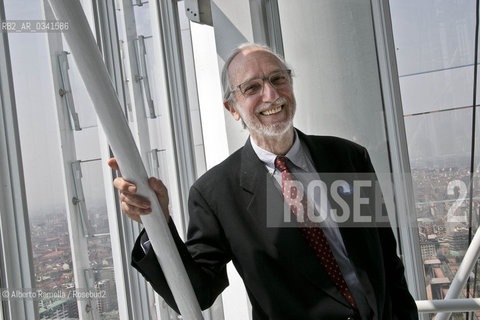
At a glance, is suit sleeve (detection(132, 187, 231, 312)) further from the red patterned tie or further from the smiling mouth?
the smiling mouth

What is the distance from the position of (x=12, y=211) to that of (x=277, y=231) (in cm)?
87

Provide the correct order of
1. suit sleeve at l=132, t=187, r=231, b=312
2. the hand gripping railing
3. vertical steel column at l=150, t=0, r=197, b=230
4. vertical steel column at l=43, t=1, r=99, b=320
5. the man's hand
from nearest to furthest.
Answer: the hand gripping railing, the man's hand, suit sleeve at l=132, t=187, r=231, b=312, vertical steel column at l=43, t=1, r=99, b=320, vertical steel column at l=150, t=0, r=197, b=230

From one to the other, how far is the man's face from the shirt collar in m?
0.06

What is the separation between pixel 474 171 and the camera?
2.52 meters

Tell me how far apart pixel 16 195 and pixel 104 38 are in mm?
1109

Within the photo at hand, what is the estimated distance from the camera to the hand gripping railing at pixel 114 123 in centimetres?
68

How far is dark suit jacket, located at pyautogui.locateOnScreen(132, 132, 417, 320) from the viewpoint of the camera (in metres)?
1.34

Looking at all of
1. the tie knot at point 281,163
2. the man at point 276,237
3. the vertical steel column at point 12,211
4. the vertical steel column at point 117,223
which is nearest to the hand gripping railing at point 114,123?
the man at point 276,237

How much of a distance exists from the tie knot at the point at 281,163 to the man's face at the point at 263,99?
83 millimetres

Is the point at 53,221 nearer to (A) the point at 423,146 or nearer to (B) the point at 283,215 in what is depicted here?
(B) the point at 283,215

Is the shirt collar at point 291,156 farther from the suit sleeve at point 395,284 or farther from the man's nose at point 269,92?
the suit sleeve at point 395,284

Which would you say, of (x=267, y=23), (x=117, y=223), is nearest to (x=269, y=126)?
(x=117, y=223)

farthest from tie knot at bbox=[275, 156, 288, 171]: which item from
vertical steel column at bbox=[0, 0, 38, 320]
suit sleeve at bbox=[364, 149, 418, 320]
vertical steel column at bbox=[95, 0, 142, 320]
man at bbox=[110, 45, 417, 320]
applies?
vertical steel column at bbox=[95, 0, 142, 320]

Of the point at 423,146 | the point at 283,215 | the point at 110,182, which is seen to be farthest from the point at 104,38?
the point at 423,146
